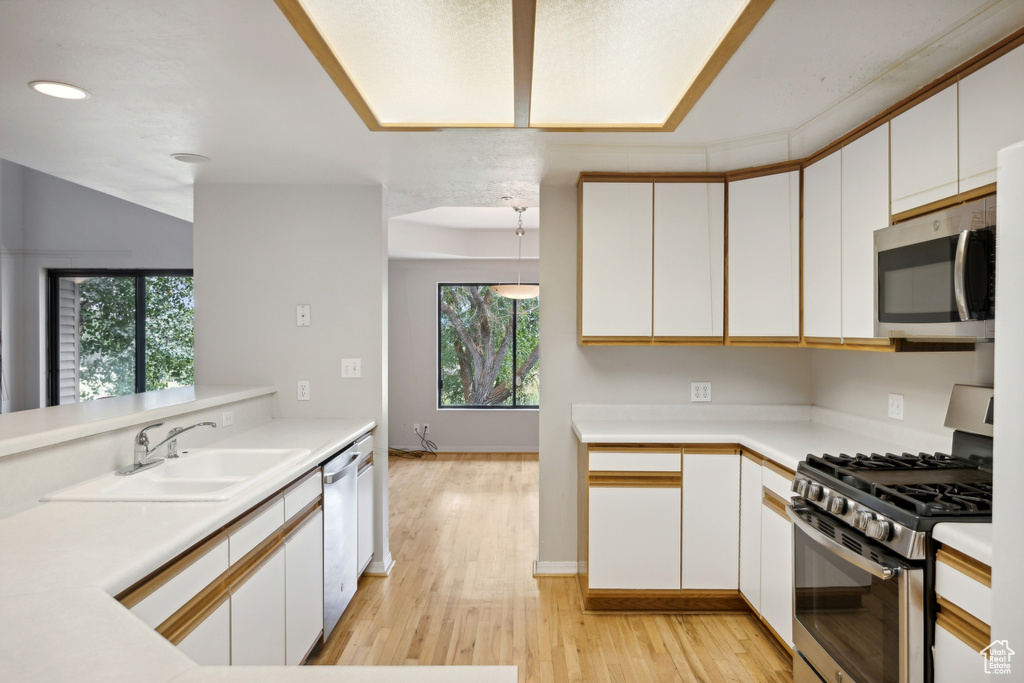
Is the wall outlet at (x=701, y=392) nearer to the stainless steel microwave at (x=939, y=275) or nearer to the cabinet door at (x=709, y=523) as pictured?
the cabinet door at (x=709, y=523)

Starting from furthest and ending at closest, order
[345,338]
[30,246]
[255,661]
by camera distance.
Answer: [30,246], [345,338], [255,661]

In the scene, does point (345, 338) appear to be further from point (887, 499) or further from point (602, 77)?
point (887, 499)

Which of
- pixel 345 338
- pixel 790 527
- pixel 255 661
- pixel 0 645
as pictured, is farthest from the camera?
pixel 345 338

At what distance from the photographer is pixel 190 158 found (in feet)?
9.13

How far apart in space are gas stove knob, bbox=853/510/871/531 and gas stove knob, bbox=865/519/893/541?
19mm

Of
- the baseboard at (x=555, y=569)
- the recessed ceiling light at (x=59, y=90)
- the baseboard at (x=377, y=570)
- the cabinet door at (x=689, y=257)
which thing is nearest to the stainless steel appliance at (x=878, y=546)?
the cabinet door at (x=689, y=257)

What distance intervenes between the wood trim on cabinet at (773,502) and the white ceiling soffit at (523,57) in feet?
5.26

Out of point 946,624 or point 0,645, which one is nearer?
point 0,645

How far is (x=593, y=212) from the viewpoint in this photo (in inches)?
118

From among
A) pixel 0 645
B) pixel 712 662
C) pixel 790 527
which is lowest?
pixel 712 662

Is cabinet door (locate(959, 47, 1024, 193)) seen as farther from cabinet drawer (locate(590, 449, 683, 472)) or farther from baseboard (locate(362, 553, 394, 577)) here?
baseboard (locate(362, 553, 394, 577))

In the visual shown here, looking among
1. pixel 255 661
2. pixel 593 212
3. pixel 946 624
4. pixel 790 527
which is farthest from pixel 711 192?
pixel 255 661

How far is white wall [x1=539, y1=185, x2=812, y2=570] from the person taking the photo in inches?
129

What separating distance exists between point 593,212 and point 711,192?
626 millimetres
